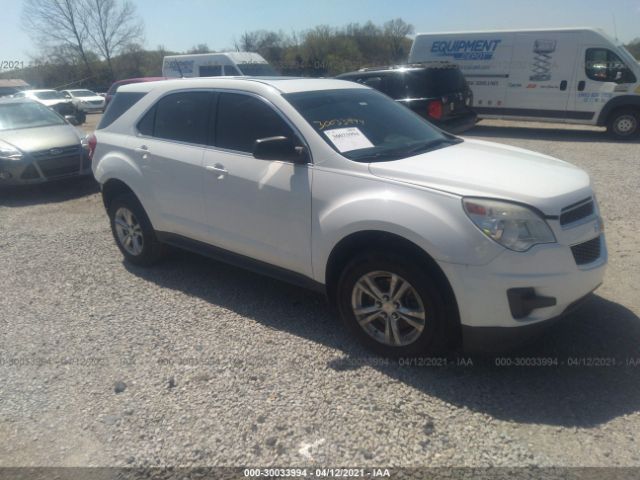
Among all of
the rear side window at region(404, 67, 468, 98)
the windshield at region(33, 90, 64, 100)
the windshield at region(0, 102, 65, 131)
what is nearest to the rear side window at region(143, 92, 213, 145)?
the windshield at region(0, 102, 65, 131)

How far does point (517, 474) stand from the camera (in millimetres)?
2336

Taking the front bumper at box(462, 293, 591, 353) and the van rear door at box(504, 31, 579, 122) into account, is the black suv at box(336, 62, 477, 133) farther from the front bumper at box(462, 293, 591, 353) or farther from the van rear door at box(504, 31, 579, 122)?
the front bumper at box(462, 293, 591, 353)

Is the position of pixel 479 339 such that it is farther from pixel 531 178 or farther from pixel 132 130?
pixel 132 130

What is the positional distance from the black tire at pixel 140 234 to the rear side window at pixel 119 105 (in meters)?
0.79

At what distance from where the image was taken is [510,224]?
271 centimetres

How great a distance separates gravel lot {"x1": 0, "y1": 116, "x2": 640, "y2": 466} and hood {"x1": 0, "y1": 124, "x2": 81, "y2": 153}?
14.1 ft

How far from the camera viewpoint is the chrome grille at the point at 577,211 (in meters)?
2.84

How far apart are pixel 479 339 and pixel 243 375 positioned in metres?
1.46

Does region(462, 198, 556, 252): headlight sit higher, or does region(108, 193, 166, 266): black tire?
region(462, 198, 556, 252): headlight

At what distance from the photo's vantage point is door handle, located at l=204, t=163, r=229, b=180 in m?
3.84

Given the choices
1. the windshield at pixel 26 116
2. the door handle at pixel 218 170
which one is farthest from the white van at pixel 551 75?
the door handle at pixel 218 170

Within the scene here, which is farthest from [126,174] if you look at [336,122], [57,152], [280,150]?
[57,152]

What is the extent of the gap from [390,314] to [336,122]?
144 centimetres

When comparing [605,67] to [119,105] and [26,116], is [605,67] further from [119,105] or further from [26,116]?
[26,116]
